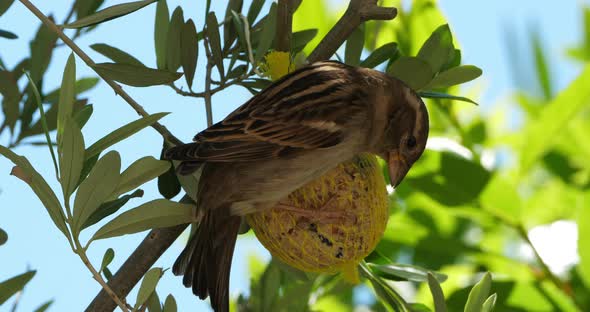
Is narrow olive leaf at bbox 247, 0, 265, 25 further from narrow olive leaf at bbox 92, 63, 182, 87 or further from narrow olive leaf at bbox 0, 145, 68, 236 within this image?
narrow olive leaf at bbox 0, 145, 68, 236

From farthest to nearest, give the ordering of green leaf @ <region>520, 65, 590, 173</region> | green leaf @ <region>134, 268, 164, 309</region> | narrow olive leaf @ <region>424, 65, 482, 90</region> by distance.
A: green leaf @ <region>520, 65, 590, 173</region>
narrow olive leaf @ <region>424, 65, 482, 90</region>
green leaf @ <region>134, 268, 164, 309</region>

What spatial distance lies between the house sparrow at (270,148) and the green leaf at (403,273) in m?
0.27

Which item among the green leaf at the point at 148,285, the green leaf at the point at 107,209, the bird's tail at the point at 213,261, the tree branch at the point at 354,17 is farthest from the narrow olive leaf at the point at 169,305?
the tree branch at the point at 354,17

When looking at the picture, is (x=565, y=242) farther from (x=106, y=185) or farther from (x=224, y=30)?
(x=106, y=185)

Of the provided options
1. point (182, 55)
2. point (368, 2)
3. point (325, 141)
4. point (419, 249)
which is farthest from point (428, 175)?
point (182, 55)

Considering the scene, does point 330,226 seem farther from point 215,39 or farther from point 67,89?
point 67,89

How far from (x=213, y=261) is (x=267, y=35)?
60 cm

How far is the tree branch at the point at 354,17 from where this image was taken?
220cm

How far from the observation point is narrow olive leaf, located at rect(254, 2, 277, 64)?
7.20 feet

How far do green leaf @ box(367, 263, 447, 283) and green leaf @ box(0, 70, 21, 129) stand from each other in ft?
3.17

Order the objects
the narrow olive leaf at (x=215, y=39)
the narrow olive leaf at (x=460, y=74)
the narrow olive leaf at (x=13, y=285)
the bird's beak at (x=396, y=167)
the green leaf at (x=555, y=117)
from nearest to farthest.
→ the narrow olive leaf at (x=13, y=285), the narrow olive leaf at (x=215, y=39), the narrow olive leaf at (x=460, y=74), the bird's beak at (x=396, y=167), the green leaf at (x=555, y=117)

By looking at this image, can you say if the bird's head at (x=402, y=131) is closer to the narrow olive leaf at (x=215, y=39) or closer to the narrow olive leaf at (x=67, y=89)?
the narrow olive leaf at (x=215, y=39)

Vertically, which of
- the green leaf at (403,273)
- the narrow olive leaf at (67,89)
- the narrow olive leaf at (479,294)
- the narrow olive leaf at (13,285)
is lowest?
the green leaf at (403,273)

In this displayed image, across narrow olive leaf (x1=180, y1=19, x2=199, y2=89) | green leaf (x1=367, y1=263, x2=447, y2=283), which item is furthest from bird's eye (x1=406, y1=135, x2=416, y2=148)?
narrow olive leaf (x1=180, y1=19, x2=199, y2=89)
